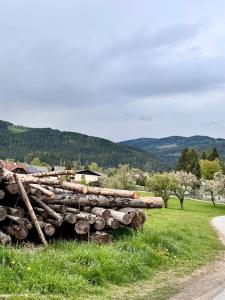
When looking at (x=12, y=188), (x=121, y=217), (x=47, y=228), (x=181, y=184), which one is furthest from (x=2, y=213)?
(x=181, y=184)

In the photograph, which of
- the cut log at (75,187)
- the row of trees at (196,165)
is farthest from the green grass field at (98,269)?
the row of trees at (196,165)

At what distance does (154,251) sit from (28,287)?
561cm

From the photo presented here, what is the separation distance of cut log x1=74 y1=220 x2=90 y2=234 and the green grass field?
0.95m

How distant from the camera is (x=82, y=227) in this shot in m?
15.2

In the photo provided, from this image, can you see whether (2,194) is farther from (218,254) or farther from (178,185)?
(178,185)

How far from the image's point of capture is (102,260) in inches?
469

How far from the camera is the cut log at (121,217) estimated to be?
53.3ft

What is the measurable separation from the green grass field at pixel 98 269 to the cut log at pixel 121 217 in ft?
1.82

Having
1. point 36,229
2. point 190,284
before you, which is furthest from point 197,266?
point 36,229

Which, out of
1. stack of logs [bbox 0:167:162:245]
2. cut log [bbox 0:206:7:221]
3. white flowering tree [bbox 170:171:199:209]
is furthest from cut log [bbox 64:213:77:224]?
white flowering tree [bbox 170:171:199:209]

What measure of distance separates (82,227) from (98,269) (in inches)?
152

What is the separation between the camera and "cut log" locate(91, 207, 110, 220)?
16047 mm

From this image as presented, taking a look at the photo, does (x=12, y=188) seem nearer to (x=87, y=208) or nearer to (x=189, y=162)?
(x=87, y=208)

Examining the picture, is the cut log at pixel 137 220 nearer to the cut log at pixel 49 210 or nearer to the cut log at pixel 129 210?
the cut log at pixel 129 210
